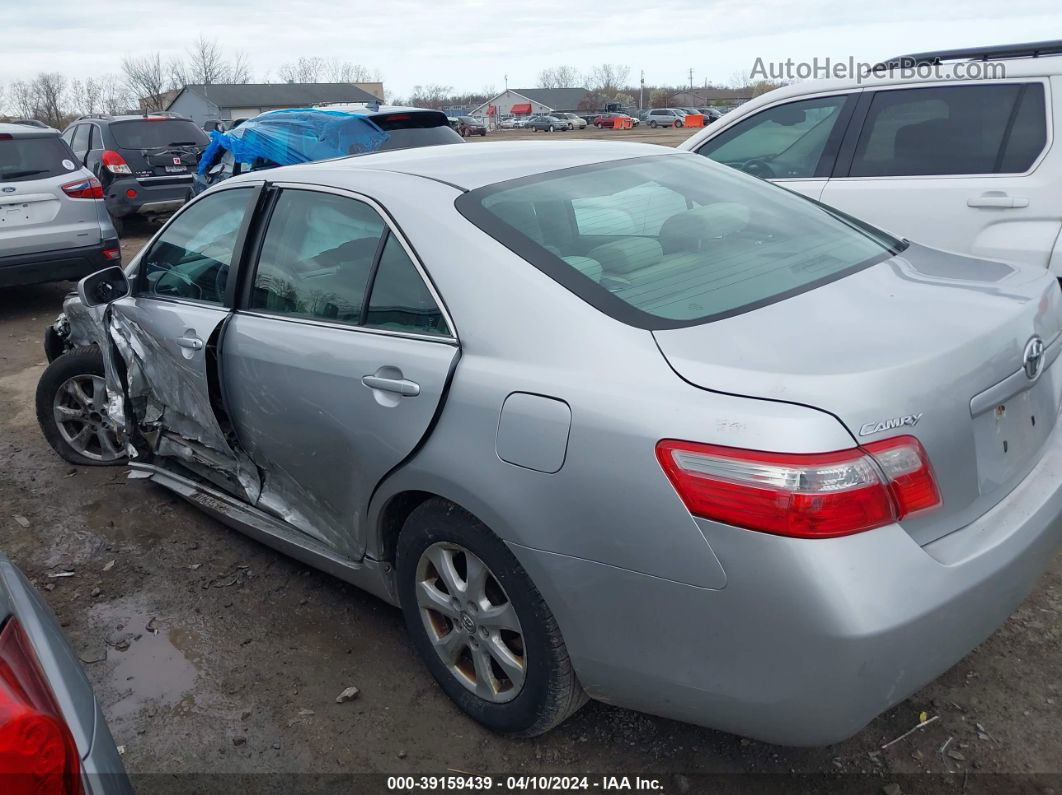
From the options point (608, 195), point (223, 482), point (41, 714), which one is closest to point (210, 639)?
point (223, 482)

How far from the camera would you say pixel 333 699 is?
284 centimetres

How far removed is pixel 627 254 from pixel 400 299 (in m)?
0.69

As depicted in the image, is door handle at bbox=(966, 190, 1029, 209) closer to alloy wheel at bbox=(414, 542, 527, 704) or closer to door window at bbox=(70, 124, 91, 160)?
alloy wheel at bbox=(414, 542, 527, 704)

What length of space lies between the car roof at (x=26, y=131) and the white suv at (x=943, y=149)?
21.0 ft

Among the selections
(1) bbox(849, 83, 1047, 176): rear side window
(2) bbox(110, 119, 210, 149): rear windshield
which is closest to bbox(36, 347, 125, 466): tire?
(1) bbox(849, 83, 1047, 176): rear side window

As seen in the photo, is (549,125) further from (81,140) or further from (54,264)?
(54,264)

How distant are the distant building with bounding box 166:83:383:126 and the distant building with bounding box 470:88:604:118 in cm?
1923

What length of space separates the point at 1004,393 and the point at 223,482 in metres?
2.91

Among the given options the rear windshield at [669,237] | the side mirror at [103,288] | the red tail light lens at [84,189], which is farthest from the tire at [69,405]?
the red tail light lens at [84,189]

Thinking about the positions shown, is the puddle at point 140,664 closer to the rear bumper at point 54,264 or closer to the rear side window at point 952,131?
the rear side window at point 952,131

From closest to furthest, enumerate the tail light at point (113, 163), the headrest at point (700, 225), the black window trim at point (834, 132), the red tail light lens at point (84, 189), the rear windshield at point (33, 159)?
the headrest at point (700, 225) < the black window trim at point (834, 132) < the rear windshield at point (33, 159) < the red tail light lens at point (84, 189) < the tail light at point (113, 163)

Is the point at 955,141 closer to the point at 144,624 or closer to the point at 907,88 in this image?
the point at 907,88

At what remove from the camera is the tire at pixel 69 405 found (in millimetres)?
4548

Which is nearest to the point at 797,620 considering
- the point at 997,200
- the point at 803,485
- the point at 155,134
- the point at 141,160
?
the point at 803,485
